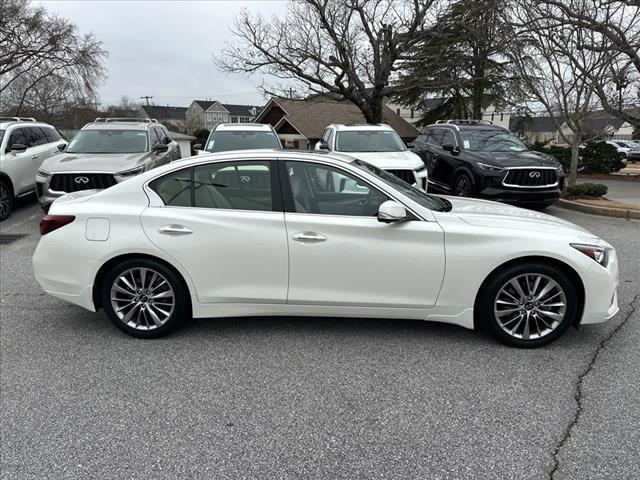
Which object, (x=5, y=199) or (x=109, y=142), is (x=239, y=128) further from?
(x=5, y=199)

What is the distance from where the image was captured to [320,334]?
4094 mm

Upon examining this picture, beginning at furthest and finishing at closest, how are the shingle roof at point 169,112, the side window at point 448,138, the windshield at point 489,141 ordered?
the shingle roof at point 169,112, the side window at point 448,138, the windshield at point 489,141

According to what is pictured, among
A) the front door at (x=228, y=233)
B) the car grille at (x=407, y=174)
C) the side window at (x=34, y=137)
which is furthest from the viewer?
the side window at (x=34, y=137)

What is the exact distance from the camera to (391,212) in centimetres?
356

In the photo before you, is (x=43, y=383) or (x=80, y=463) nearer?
(x=80, y=463)

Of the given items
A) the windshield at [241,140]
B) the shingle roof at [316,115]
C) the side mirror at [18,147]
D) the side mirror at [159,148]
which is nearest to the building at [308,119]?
the shingle roof at [316,115]

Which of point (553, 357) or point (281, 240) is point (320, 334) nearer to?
point (281, 240)

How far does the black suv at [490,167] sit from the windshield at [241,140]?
11.9 ft

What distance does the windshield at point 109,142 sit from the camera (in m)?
9.09

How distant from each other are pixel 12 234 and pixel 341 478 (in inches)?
307

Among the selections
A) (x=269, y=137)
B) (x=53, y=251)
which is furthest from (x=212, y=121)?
(x=53, y=251)

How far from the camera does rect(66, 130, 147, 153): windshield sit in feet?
29.8

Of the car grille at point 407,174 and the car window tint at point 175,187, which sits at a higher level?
the car window tint at point 175,187

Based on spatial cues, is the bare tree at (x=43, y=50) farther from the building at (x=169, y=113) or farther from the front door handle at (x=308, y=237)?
the building at (x=169, y=113)
